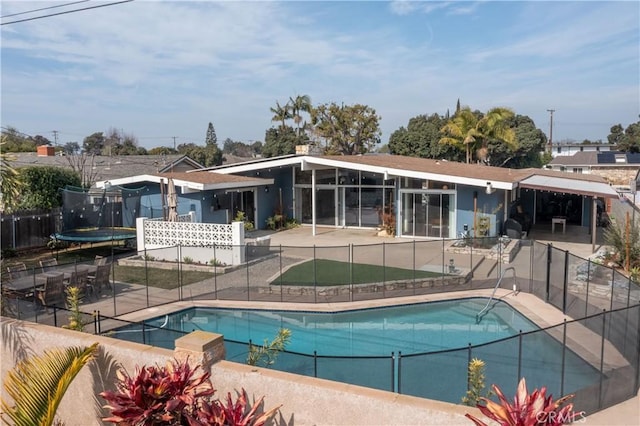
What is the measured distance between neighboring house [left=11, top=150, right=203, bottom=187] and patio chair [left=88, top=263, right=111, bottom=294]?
1814cm

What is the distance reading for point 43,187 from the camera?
22844 millimetres

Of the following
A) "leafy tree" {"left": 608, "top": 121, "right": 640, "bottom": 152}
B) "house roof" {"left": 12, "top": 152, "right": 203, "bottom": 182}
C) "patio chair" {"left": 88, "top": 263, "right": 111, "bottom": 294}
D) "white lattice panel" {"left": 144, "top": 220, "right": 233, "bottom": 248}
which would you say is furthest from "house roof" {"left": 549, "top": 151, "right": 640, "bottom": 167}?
"patio chair" {"left": 88, "top": 263, "right": 111, "bottom": 294}

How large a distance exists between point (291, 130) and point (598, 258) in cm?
5184

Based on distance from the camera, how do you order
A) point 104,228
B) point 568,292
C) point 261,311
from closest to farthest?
point 568,292, point 261,311, point 104,228

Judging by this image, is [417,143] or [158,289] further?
[417,143]

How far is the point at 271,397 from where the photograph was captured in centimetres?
509

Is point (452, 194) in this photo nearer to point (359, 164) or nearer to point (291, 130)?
point (359, 164)

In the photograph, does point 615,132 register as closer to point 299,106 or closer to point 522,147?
point 522,147

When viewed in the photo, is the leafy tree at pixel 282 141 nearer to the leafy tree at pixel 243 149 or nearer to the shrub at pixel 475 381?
the shrub at pixel 475 381

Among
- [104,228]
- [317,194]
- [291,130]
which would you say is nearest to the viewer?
[104,228]

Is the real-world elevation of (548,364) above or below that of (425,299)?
above

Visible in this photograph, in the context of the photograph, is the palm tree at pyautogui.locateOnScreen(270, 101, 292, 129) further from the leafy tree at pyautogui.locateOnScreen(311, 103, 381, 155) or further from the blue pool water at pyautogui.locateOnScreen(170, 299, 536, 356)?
the blue pool water at pyautogui.locateOnScreen(170, 299, 536, 356)

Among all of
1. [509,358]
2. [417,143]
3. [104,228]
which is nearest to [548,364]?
[509,358]

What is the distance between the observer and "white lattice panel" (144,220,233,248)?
1875 centimetres
